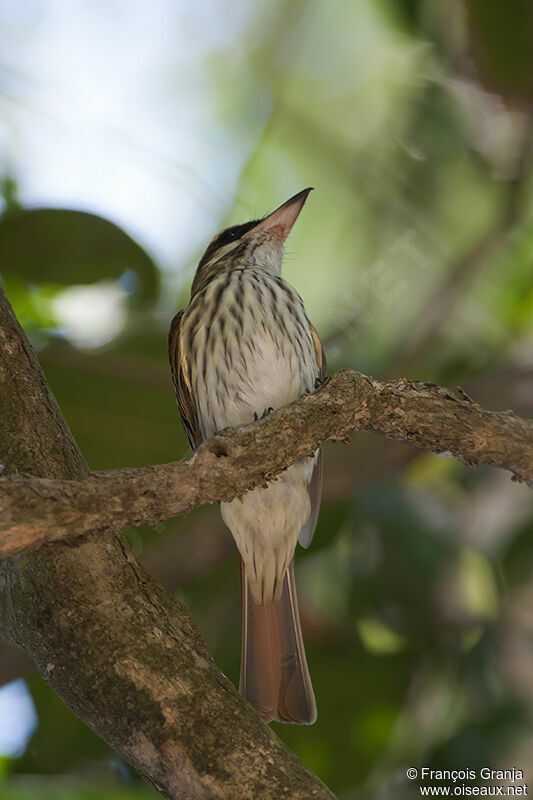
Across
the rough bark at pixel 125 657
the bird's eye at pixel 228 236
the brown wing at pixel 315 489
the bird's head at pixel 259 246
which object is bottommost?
the rough bark at pixel 125 657

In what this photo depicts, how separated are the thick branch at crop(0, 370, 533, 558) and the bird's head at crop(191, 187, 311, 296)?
4.72 ft

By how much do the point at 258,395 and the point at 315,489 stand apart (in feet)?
1.39

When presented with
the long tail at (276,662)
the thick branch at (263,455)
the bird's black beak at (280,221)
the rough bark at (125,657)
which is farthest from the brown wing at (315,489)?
the rough bark at (125,657)

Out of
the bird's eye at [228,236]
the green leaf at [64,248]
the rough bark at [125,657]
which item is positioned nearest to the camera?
the rough bark at [125,657]

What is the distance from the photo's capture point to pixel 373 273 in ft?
14.8

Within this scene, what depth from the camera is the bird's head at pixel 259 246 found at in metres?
3.39

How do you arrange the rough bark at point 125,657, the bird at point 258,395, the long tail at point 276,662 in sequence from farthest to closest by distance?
the bird at point 258,395 → the long tail at point 276,662 → the rough bark at point 125,657

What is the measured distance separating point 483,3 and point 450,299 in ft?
4.26

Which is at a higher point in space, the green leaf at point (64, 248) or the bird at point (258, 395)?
the green leaf at point (64, 248)

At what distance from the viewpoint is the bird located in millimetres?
2850

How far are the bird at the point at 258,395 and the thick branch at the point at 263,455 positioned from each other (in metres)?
0.77

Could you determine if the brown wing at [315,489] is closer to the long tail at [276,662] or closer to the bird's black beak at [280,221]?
the long tail at [276,662]

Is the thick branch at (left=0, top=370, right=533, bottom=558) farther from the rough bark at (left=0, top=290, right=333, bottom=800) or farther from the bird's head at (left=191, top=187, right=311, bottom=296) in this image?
the bird's head at (left=191, top=187, right=311, bottom=296)

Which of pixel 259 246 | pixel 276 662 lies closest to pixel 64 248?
pixel 259 246
